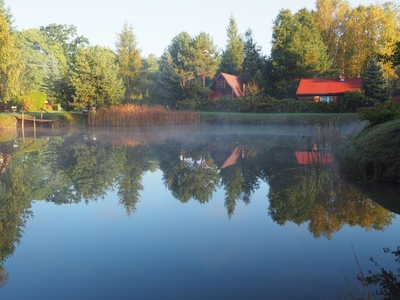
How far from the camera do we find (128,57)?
43531mm

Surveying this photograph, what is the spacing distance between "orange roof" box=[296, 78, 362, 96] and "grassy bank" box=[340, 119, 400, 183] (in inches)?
1108

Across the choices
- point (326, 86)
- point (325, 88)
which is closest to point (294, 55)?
point (326, 86)

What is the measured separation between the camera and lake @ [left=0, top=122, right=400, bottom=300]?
3.94 m

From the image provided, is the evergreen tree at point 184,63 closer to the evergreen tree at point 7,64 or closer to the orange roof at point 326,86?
the orange roof at point 326,86

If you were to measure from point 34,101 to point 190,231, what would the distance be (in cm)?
3529

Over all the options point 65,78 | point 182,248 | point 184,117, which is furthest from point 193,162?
point 65,78

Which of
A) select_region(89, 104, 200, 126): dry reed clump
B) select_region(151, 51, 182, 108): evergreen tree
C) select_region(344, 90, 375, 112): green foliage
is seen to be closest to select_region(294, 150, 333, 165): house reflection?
select_region(89, 104, 200, 126): dry reed clump

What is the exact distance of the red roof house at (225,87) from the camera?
42.8 meters

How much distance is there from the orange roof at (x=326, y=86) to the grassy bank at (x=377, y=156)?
92.3 ft

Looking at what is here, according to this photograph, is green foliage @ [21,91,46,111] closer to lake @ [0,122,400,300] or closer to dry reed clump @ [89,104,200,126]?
dry reed clump @ [89,104,200,126]

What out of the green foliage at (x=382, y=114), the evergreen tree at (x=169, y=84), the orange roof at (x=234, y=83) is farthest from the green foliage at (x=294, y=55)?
the green foliage at (x=382, y=114)

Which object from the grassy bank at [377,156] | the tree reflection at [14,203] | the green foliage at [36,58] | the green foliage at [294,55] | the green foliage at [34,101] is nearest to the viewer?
the tree reflection at [14,203]

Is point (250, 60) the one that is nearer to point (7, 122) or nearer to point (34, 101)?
point (34, 101)

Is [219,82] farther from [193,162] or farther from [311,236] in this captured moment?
[311,236]
